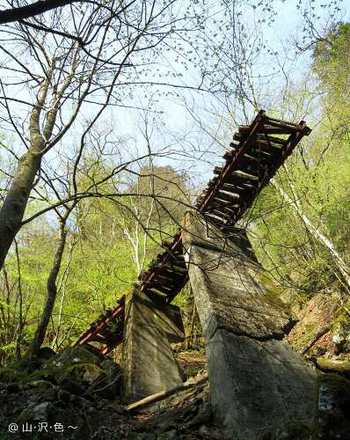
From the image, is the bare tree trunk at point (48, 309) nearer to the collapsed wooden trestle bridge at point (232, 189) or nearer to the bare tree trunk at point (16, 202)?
the collapsed wooden trestle bridge at point (232, 189)

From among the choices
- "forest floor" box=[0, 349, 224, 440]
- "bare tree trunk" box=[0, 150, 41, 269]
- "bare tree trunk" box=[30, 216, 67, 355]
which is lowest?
"forest floor" box=[0, 349, 224, 440]

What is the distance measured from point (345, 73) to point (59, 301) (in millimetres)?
13279

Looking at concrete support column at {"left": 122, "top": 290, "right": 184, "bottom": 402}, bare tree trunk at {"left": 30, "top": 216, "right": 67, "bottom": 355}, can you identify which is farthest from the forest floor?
concrete support column at {"left": 122, "top": 290, "right": 184, "bottom": 402}

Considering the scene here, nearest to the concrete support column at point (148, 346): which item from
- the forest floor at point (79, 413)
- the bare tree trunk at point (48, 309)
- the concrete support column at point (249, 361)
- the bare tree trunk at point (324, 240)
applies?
the forest floor at point (79, 413)

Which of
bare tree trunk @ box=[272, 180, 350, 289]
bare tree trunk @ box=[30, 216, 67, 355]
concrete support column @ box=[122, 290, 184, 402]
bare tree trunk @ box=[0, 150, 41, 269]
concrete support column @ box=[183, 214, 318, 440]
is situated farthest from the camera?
bare tree trunk @ box=[272, 180, 350, 289]

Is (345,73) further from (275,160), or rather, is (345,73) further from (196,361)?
(196,361)

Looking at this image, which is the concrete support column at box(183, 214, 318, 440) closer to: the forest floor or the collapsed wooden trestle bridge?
the forest floor

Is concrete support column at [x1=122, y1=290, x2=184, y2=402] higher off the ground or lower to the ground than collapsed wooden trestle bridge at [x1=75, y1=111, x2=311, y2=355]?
lower

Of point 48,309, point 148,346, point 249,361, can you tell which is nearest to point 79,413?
point 48,309

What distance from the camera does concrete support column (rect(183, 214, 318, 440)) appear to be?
12.1 feet

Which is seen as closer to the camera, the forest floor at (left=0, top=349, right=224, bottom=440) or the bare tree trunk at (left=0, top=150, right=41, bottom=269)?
the bare tree trunk at (left=0, top=150, right=41, bottom=269)

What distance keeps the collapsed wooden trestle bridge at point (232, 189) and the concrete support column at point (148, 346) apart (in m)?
0.44

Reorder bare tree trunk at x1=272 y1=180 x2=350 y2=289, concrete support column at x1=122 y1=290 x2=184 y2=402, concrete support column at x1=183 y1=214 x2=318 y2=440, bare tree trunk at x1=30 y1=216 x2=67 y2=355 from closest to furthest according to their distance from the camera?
concrete support column at x1=183 y1=214 x2=318 y2=440 → bare tree trunk at x1=30 y1=216 x2=67 y2=355 → concrete support column at x1=122 y1=290 x2=184 y2=402 → bare tree trunk at x1=272 y1=180 x2=350 y2=289

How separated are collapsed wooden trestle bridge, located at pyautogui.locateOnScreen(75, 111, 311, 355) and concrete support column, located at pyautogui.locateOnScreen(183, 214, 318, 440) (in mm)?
803
